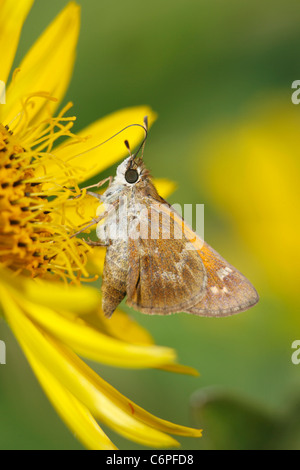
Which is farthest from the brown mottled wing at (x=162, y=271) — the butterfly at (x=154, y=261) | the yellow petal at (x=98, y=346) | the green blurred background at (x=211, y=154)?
the green blurred background at (x=211, y=154)

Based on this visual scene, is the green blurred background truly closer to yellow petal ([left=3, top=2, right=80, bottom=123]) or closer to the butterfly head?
yellow petal ([left=3, top=2, right=80, bottom=123])

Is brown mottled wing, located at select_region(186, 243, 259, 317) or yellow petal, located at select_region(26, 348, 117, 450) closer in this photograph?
yellow petal, located at select_region(26, 348, 117, 450)

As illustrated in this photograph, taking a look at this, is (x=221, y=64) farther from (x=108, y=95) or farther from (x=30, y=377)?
(x=30, y=377)

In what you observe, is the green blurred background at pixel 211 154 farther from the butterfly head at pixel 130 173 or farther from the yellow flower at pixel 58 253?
the butterfly head at pixel 130 173

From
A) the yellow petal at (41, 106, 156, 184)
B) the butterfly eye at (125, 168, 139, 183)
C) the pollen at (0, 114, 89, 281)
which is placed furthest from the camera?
the yellow petal at (41, 106, 156, 184)

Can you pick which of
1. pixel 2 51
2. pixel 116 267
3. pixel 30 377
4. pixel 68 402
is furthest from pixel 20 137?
pixel 30 377

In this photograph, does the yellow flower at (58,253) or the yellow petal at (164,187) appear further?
the yellow petal at (164,187)

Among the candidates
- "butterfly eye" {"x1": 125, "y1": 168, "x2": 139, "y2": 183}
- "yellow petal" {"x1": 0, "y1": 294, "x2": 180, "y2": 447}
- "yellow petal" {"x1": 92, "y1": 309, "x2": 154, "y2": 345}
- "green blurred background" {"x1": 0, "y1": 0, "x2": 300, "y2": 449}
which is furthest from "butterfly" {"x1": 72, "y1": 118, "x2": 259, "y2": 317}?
"green blurred background" {"x1": 0, "y1": 0, "x2": 300, "y2": 449}

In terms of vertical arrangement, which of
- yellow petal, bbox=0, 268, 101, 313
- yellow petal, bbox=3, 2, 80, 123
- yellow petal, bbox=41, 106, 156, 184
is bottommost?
yellow petal, bbox=0, 268, 101, 313
